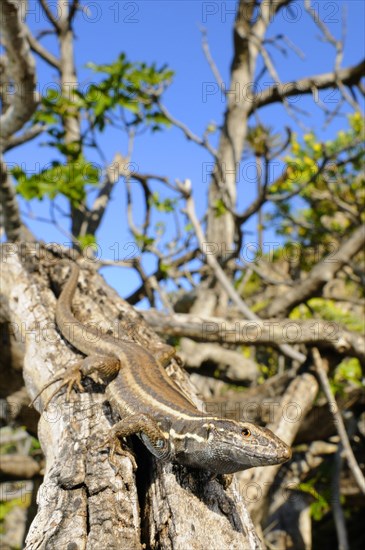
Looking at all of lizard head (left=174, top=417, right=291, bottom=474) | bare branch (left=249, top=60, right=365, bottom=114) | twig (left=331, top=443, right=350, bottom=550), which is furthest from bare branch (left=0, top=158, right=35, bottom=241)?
bare branch (left=249, top=60, right=365, bottom=114)

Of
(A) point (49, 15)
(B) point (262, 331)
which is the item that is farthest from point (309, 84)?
(B) point (262, 331)

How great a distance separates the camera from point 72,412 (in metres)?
3.08

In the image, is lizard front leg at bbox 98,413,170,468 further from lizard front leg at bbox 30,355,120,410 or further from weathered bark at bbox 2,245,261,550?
lizard front leg at bbox 30,355,120,410

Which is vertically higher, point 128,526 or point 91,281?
point 91,281

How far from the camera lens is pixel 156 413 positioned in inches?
118

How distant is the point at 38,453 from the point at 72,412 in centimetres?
333

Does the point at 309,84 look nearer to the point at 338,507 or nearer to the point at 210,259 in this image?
the point at 210,259

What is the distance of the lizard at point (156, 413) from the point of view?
2541 mm


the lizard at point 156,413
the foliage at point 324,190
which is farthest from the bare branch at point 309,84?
the lizard at point 156,413

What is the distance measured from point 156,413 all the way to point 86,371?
2.15 feet

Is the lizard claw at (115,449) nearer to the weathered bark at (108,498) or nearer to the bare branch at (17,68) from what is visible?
the weathered bark at (108,498)

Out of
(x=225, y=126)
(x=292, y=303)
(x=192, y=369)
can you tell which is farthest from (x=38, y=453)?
(x=225, y=126)

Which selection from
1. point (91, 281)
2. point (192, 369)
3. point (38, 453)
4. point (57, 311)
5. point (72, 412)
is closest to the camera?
point (72, 412)

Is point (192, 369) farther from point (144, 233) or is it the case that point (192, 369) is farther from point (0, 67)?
point (0, 67)
